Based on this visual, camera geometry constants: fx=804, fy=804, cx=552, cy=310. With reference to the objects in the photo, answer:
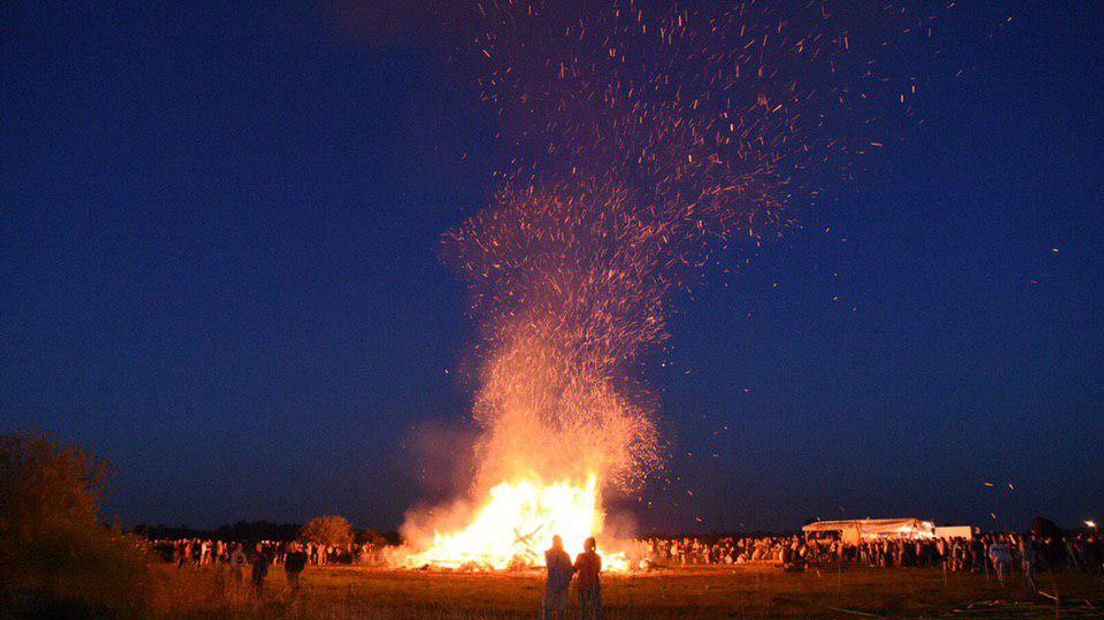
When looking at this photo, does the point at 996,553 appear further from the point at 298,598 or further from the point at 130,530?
the point at 130,530

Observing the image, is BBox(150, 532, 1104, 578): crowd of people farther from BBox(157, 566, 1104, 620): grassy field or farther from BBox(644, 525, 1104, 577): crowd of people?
BBox(157, 566, 1104, 620): grassy field

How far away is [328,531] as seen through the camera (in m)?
65.5

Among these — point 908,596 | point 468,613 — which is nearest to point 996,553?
point 908,596

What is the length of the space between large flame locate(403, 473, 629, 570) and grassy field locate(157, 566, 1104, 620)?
7.74 metres

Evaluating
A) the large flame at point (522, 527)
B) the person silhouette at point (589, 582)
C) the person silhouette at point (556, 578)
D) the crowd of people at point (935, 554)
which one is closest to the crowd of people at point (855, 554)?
the crowd of people at point (935, 554)

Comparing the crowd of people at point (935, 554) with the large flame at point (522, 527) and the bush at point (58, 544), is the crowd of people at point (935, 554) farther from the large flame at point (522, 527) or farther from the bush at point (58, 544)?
the bush at point (58, 544)

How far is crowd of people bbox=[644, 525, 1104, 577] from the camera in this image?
2531cm

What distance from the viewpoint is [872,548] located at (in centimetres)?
3856

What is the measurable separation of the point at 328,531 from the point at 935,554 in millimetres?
46549

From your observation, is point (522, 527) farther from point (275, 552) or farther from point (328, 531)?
point (328, 531)

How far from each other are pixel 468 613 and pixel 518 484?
79.4ft

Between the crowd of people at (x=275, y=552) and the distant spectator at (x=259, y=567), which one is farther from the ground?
the distant spectator at (x=259, y=567)

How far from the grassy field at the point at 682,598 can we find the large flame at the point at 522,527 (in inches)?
305

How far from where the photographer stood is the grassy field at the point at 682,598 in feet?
50.6
